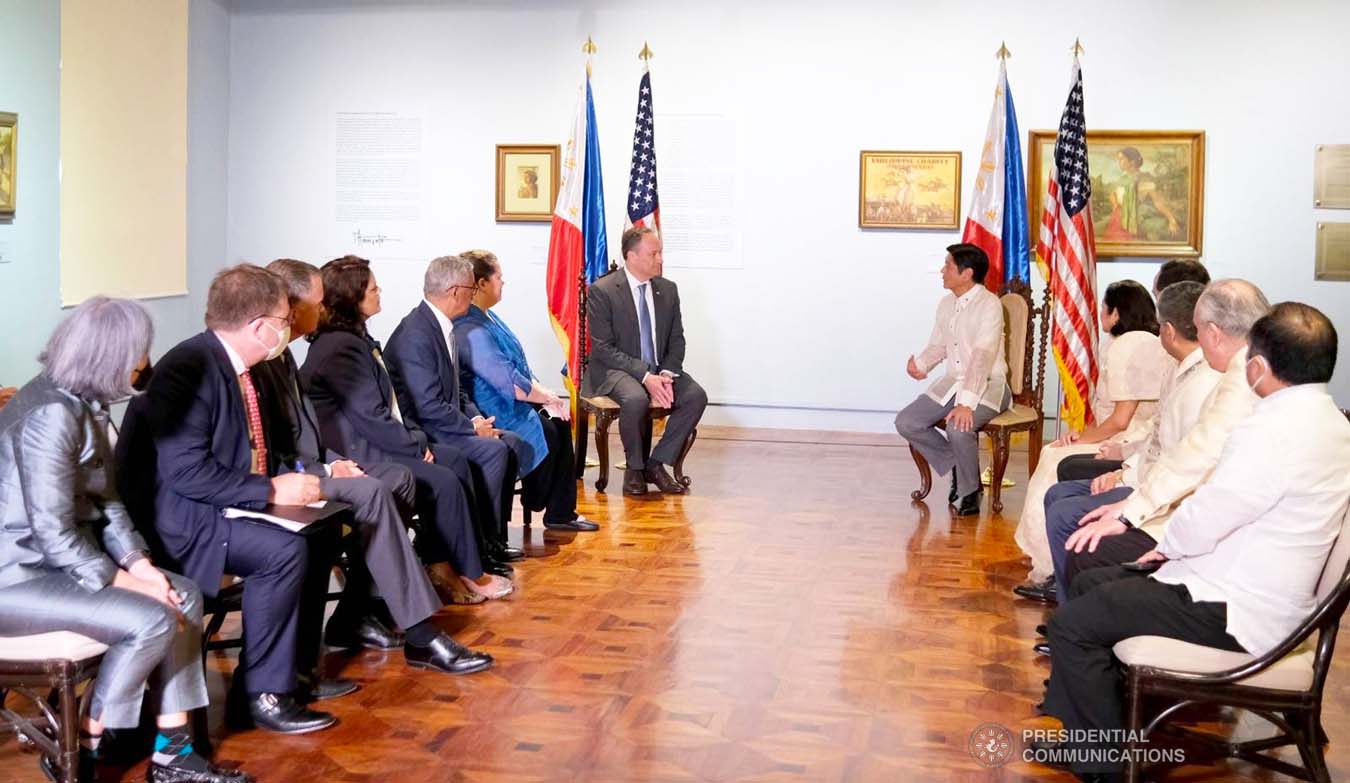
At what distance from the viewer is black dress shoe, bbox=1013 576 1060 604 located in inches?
243

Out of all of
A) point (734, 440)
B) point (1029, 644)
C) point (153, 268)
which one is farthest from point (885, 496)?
point (153, 268)

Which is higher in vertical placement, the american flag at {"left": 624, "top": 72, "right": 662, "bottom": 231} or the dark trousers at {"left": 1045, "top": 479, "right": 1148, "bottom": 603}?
the american flag at {"left": 624, "top": 72, "right": 662, "bottom": 231}

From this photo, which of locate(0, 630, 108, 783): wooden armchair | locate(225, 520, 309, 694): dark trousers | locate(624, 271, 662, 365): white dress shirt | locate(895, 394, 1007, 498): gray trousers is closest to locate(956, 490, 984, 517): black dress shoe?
locate(895, 394, 1007, 498): gray trousers

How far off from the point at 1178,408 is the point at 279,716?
10.7ft

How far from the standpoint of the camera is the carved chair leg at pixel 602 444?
8672mm

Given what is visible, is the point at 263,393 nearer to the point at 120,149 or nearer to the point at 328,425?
the point at 328,425

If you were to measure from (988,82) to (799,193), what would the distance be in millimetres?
1707

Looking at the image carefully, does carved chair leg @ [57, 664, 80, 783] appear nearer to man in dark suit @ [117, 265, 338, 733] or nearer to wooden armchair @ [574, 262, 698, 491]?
man in dark suit @ [117, 265, 338, 733]

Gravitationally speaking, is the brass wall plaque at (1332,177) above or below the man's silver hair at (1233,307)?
above

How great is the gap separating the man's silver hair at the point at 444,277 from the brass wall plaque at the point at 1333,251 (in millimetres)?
7210

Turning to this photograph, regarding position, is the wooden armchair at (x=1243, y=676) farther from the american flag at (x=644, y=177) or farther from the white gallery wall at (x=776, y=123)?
the white gallery wall at (x=776, y=123)

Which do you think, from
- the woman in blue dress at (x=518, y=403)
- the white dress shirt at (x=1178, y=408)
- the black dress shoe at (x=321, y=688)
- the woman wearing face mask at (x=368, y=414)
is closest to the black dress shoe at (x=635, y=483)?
the woman in blue dress at (x=518, y=403)

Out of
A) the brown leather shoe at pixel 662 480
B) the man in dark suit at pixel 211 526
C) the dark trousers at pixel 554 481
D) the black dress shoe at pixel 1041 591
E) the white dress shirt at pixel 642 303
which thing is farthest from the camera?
the white dress shirt at pixel 642 303

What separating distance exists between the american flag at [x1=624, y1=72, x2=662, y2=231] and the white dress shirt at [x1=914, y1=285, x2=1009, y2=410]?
231cm
